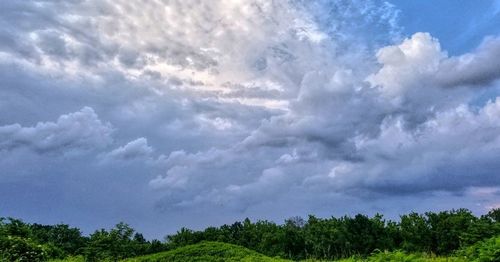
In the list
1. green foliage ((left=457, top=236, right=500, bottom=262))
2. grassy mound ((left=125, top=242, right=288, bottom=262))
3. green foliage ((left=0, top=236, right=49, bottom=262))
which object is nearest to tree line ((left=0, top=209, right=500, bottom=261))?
green foliage ((left=0, top=236, right=49, bottom=262))

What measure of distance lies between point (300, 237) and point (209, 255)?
652cm

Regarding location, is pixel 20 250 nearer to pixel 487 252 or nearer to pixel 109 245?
pixel 109 245

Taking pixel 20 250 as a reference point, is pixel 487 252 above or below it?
below

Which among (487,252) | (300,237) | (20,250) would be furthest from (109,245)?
(487,252)

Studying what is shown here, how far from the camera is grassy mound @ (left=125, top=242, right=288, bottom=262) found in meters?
23.8

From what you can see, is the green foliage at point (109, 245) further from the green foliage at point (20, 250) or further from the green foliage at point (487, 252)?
the green foliage at point (487, 252)

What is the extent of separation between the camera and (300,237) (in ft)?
95.3

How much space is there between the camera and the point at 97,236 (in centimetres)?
2778

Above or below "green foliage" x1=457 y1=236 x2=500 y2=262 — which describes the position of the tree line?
above

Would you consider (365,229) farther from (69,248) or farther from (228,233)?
(69,248)

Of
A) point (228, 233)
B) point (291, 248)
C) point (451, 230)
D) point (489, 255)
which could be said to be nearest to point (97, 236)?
point (228, 233)

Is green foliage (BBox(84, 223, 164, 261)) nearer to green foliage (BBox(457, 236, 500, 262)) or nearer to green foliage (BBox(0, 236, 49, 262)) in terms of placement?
green foliage (BBox(0, 236, 49, 262))

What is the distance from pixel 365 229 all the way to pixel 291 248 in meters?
4.25

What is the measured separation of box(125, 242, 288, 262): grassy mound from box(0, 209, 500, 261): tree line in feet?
11.7
